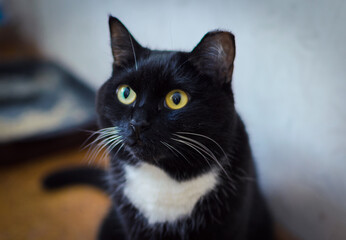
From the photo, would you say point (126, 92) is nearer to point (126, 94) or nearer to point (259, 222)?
point (126, 94)

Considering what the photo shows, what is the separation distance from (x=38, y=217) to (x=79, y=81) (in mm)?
885

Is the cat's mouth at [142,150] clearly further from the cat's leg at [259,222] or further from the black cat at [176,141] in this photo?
the cat's leg at [259,222]

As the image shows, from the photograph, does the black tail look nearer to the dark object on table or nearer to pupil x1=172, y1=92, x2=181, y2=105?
the dark object on table

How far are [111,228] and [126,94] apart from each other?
0.43m

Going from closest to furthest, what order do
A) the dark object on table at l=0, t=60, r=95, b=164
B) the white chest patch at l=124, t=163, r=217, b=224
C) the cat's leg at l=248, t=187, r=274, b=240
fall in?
the white chest patch at l=124, t=163, r=217, b=224 → the cat's leg at l=248, t=187, r=274, b=240 → the dark object on table at l=0, t=60, r=95, b=164

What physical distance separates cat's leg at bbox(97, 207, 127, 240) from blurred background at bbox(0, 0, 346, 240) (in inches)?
7.9

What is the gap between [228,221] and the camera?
2.32 feet

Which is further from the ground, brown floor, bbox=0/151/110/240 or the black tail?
the black tail

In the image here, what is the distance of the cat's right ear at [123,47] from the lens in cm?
70

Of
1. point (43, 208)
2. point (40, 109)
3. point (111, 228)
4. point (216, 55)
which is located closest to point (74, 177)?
point (43, 208)

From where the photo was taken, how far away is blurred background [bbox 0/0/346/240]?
789 mm

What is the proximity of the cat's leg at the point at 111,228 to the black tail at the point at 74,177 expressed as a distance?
0.80 feet

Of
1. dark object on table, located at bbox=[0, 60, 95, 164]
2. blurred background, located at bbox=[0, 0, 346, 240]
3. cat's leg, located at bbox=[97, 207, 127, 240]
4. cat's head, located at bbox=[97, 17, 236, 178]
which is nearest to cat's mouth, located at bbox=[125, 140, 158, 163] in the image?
cat's head, located at bbox=[97, 17, 236, 178]

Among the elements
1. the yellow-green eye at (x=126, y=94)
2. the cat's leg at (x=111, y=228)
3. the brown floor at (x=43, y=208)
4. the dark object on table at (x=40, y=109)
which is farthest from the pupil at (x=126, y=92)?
the dark object on table at (x=40, y=109)
